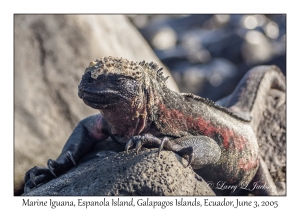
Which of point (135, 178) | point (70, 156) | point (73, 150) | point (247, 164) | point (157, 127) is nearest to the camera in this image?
point (135, 178)

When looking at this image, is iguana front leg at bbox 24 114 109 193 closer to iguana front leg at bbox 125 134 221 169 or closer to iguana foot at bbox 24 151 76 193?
iguana foot at bbox 24 151 76 193

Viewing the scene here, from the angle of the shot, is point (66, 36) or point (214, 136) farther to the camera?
point (66, 36)

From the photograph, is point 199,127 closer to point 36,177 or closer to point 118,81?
point 118,81

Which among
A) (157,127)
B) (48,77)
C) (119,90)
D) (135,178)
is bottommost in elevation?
(135,178)

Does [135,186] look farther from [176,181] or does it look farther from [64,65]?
[64,65]

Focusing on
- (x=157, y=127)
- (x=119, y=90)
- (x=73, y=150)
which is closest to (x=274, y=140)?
(x=157, y=127)

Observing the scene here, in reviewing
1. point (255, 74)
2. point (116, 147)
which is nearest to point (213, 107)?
point (116, 147)

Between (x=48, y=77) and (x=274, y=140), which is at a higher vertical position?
(x=48, y=77)

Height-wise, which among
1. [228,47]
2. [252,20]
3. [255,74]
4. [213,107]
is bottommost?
[213,107]
